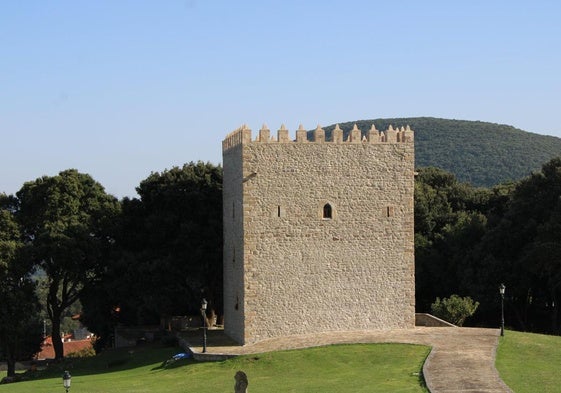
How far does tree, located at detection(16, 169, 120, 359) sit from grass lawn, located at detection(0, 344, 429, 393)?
25.2ft

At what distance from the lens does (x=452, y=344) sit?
27391mm

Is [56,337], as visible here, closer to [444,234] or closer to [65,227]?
[65,227]

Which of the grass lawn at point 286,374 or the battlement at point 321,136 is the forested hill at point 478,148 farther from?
the grass lawn at point 286,374

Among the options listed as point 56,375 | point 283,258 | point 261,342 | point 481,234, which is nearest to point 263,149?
point 283,258

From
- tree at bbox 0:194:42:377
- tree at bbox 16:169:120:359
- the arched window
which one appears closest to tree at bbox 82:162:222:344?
tree at bbox 16:169:120:359

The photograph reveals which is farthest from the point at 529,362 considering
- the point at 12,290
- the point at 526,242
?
the point at 12,290

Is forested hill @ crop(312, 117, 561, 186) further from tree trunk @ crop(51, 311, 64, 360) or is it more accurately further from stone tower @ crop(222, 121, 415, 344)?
stone tower @ crop(222, 121, 415, 344)

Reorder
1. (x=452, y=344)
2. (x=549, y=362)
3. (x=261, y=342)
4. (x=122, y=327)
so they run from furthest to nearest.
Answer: (x=122, y=327), (x=261, y=342), (x=452, y=344), (x=549, y=362)

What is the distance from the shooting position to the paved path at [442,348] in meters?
22.0

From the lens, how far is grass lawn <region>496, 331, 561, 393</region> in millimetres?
21422

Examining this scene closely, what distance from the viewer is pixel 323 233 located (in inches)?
1201

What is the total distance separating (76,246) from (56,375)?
6840 millimetres

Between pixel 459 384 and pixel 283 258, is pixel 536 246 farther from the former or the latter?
pixel 459 384

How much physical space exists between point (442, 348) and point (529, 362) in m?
2.69
